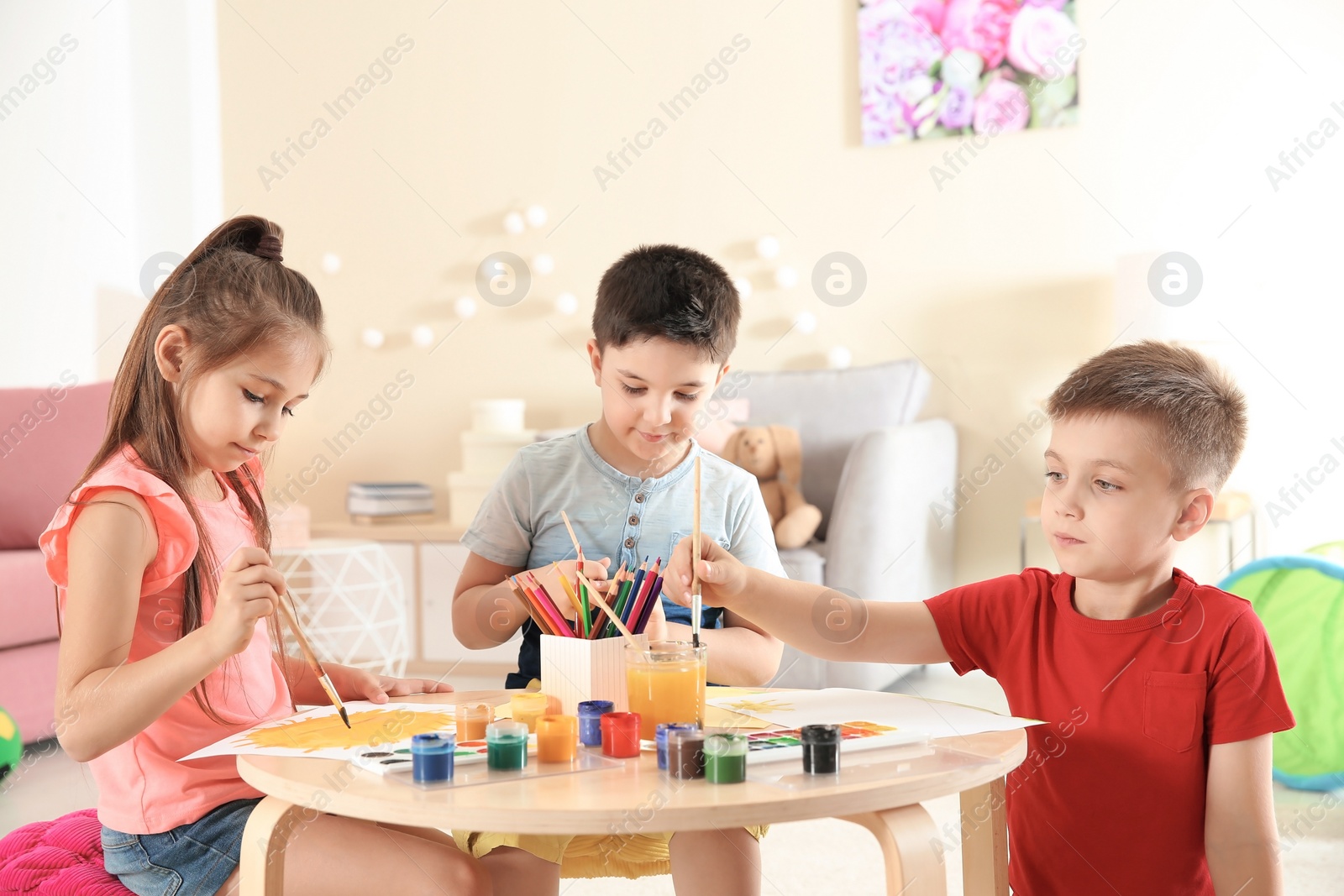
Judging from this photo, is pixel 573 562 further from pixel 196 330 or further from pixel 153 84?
pixel 153 84

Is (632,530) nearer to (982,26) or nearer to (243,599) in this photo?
(243,599)

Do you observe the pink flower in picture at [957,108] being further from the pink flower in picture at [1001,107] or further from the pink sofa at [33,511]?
the pink sofa at [33,511]

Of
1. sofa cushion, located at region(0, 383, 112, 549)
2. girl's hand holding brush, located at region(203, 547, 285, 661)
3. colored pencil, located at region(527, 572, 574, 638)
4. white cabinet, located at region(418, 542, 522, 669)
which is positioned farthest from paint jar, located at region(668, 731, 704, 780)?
white cabinet, located at region(418, 542, 522, 669)

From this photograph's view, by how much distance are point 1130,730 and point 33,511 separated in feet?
8.40

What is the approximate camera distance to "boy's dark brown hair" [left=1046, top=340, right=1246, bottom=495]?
109cm

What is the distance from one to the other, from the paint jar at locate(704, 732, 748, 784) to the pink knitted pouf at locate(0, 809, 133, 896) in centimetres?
55

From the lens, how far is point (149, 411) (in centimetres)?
111

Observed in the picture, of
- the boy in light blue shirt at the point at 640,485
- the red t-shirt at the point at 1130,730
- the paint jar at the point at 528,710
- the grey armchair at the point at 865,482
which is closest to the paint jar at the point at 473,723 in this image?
the paint jar at the point at 528,710

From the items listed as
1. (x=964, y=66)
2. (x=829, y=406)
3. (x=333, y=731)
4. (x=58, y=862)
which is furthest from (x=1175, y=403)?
(x=964, y=66)

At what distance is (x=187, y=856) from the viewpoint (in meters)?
0.99

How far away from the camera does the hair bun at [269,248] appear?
1.21 meters

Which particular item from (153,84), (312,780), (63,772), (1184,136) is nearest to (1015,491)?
(1184,136)

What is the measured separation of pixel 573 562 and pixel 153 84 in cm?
361

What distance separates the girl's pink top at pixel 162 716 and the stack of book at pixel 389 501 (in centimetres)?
238
